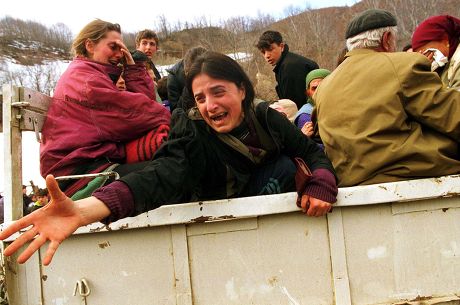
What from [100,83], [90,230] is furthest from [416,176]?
[100,83]

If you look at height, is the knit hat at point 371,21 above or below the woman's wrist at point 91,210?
above

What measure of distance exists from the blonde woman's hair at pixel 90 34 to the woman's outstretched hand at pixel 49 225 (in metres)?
1.59

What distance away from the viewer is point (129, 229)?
76.9 inches

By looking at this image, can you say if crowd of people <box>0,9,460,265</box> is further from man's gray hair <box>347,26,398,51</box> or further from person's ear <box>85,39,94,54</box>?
person's ear <box>85,39,94,54</box>

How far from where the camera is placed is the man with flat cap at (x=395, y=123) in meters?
2.17

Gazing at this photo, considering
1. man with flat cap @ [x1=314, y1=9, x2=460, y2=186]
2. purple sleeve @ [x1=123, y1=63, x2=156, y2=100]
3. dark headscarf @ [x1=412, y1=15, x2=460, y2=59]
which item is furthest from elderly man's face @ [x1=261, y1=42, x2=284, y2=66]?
man with flat cap @ [x1=314, y1=9, x2=460, y2=186]

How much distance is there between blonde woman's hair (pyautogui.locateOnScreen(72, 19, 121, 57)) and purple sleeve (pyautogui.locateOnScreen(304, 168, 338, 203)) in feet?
→ 5.31

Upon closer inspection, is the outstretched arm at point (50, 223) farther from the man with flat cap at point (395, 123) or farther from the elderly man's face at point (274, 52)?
the elderly man's face at point (274, 52)

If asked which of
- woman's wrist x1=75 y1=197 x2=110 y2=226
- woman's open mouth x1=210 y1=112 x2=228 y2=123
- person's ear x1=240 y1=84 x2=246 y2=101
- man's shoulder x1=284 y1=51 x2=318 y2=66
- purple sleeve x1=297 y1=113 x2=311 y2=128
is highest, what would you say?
man's shoulder x1=284 y1=51 x2=318 y2=66

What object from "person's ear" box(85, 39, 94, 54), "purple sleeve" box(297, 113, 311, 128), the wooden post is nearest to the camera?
the wooden post

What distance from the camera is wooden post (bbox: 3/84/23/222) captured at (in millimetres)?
2053

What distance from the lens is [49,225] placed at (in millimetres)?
1470

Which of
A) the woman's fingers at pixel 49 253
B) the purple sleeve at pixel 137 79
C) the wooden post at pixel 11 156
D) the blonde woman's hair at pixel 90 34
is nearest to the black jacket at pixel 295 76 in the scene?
the purple sleeve at pixel 137 79

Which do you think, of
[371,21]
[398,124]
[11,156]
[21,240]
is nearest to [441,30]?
[371,21]
